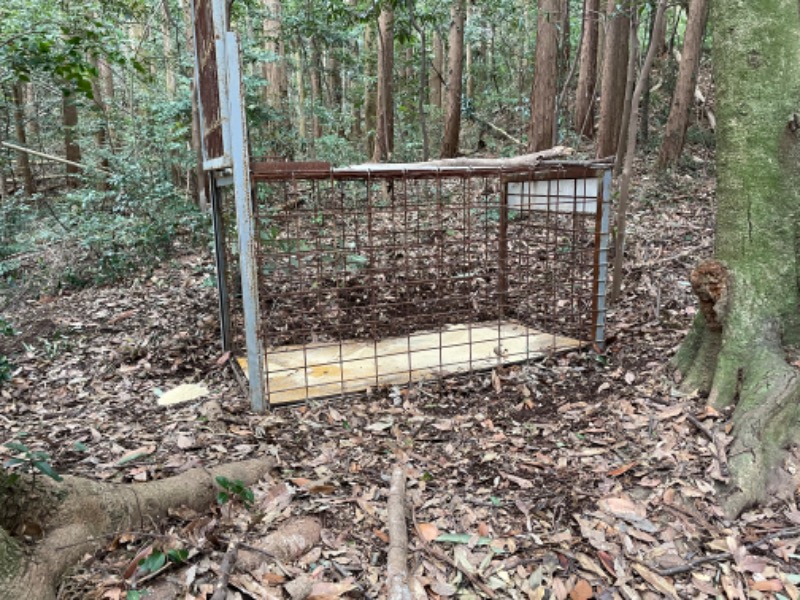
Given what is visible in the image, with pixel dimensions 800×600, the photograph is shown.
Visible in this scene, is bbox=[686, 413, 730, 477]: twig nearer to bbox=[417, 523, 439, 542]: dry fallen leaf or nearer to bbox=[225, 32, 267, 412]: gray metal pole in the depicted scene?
bbox=[417, 523, 439, 542]: dry fallen leaf

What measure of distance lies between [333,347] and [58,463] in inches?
105

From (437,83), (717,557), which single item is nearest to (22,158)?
(437,83)

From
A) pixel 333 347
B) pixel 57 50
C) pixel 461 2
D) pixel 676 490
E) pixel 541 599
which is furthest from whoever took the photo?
pixel 461 2

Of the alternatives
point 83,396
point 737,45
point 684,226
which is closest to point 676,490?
point 737,45

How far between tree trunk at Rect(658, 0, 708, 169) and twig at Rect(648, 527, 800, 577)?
8.11m

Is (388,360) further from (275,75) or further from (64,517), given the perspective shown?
(275,75)

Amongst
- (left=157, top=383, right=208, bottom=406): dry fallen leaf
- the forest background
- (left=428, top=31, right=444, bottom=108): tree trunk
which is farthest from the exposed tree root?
(left=428, top=31, right=444, bottom=108): tree trunk

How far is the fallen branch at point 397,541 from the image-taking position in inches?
88.5

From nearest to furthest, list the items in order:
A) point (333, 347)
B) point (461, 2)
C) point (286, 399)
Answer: point (286, 399)
point (333, 347)
point (461, 2)

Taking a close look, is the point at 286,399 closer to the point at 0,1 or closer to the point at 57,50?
the point at 57,50

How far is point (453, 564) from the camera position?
2.48 meters

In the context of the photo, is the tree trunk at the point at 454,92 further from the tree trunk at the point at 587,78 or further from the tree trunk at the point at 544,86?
the tree trunk at the point at 544,86

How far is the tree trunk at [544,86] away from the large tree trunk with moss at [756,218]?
205 inches

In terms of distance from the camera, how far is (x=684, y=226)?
7.39 m
